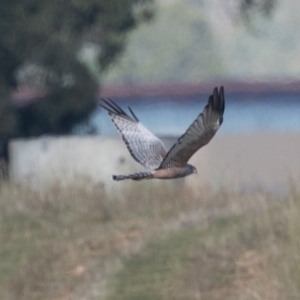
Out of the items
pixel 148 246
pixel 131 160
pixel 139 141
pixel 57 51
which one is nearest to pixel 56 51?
pixel 57 51

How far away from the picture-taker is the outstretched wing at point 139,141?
29.5 ft

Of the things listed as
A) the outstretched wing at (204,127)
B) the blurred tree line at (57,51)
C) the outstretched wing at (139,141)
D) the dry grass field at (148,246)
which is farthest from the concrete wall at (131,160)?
the outstretched wing at (204,127)

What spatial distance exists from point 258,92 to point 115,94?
326 cm

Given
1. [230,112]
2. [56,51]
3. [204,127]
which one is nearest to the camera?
[204,127]

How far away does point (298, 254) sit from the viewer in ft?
31.9

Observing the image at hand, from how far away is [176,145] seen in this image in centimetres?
820

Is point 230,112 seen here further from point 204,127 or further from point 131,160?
point 204,127

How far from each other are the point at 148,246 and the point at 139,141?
2.22m

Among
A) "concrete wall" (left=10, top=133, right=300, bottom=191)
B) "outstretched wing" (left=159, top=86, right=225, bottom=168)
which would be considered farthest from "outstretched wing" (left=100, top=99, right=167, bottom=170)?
"concrete wall" (left=10, top=133, right=300, bottom=191)

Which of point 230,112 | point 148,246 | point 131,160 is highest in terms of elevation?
point 230,112

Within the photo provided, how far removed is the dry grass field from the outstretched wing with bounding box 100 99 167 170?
132 centimetres

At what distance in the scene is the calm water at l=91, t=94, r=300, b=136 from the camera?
85.4 ft

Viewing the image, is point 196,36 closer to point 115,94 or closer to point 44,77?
point 115,94

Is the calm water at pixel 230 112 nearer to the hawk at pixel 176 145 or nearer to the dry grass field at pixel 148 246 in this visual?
the dry grass field at pixel 148 246
